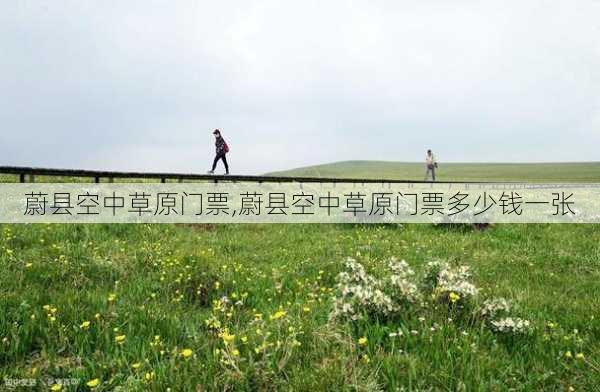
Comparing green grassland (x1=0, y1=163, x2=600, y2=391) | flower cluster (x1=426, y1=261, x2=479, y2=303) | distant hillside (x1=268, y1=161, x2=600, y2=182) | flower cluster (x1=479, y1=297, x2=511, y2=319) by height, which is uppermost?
distant hillside (x1=268, y1=161, x2=600, y2=182)

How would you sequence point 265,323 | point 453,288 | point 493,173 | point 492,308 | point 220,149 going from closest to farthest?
point 265,323
point 492,308
point 453,288
point 220,149
point 493,173

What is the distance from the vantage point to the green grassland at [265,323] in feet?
14.2

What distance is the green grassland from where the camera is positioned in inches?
170

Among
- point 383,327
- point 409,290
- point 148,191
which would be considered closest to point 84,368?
point 383,327

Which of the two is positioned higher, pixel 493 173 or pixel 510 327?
pixel 493 173

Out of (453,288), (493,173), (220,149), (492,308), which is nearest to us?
(492,308)

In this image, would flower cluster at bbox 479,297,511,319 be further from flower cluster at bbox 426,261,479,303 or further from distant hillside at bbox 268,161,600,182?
distant hillside at bbox 268,161,600,182

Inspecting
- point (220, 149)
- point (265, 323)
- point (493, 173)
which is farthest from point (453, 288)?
point (493, 173)

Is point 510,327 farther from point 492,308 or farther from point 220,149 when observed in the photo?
point 220,149

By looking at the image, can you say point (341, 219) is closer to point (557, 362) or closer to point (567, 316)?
point (567, 316)

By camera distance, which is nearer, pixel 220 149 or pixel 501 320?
pixel 501 320

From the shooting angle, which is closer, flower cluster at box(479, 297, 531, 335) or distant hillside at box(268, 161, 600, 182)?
flower cluster at box(479, 297, 531, 335)

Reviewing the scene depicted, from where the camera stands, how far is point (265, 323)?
530 centimetres

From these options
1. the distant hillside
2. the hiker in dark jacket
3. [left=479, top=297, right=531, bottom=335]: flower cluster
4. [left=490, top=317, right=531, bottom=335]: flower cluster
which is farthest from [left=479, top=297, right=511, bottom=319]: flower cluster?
the distant hillside
